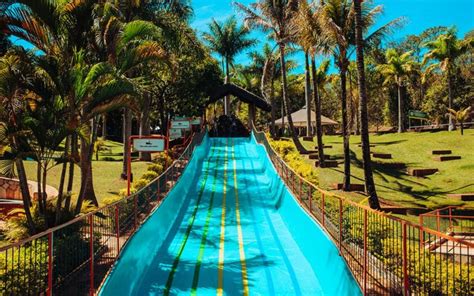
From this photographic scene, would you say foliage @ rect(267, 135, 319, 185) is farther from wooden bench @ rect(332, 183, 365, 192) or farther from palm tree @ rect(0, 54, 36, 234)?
palm tree @ rect(0, 54, 36, 234)

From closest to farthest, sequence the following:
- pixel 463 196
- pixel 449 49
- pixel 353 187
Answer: pixel 463 196 → pixel 353 187 → pixel 449 49

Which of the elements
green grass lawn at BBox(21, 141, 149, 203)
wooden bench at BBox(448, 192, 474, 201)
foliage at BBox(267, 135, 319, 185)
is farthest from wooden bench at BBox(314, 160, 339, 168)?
green grass lawn at BBox(21, 141, 149, 203)

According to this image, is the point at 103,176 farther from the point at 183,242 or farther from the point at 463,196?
the point at 463,196

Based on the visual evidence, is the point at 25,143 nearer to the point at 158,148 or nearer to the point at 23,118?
the point at 23,118

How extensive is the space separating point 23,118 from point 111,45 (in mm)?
4169

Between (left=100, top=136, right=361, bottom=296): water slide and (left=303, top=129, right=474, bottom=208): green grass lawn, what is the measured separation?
7646mm

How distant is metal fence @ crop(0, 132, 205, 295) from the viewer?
266 inches

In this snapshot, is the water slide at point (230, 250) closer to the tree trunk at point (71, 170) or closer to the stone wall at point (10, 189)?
the tree trunk at point (71, 170)

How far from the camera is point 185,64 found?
41969 mm

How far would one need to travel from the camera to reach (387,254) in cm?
837

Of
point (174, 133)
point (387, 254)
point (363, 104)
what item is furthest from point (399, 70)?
point (387, 254)

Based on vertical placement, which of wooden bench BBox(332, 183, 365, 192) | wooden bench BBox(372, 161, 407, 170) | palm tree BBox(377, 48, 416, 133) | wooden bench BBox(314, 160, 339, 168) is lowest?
wooden bench BBox(332, 183, 365, 192)

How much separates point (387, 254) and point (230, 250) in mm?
5513

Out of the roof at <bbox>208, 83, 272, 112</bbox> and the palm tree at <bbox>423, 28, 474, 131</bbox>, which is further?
the palm tree at <bbox>423, 28, 474, 131</bbox>
